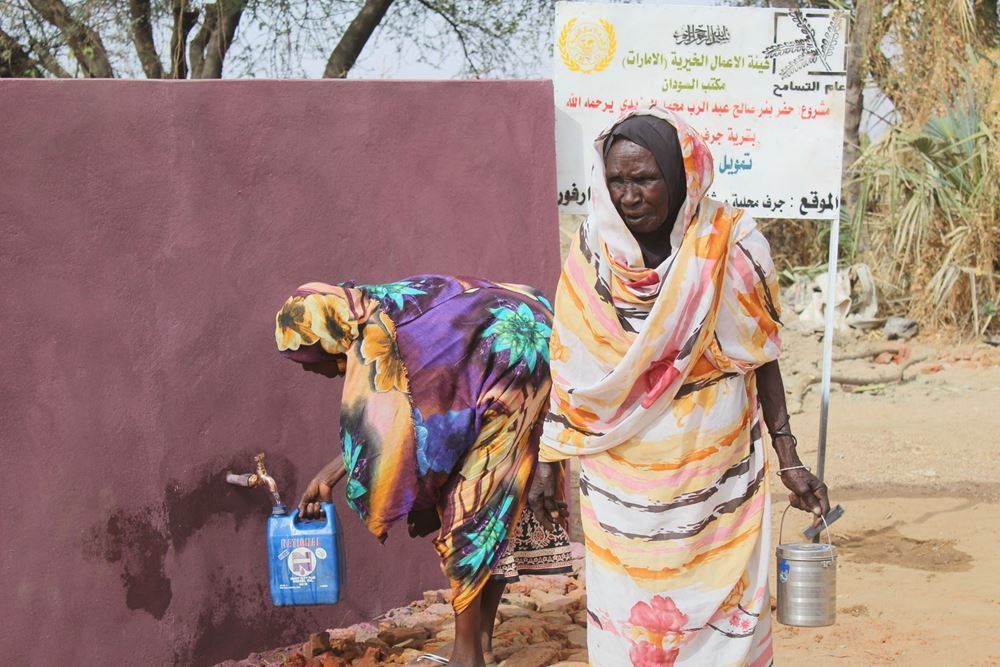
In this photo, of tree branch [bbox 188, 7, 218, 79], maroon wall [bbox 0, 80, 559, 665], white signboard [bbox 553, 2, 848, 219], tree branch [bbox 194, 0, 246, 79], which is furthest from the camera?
tree branch [bbox 188, 7, 218, 79]

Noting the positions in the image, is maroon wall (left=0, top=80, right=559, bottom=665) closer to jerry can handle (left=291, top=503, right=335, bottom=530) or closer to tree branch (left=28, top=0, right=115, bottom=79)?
jerry can handle (left=291, top=503, right=335, bottom=530)

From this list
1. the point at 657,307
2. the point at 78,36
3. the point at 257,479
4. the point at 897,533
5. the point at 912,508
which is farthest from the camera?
the point at 78,36

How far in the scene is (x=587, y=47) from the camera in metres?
5.45

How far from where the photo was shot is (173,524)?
14.5ft

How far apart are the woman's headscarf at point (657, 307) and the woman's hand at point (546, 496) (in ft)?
3.51

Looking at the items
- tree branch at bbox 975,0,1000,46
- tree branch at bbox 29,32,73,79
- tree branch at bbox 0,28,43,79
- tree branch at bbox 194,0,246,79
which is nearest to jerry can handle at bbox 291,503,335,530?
tree branch at bbox 194,0,246,79

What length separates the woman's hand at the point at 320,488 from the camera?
4.16 metres

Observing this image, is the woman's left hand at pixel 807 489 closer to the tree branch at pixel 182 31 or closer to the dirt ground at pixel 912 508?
the dirt ground at pixel 912 508

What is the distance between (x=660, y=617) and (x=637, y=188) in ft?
3.56

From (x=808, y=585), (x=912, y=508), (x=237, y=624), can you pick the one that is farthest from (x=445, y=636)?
(x=912, y=508)

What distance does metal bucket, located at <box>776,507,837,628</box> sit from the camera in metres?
3.09

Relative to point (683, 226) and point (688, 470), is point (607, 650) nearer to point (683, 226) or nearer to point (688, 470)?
point (688, 470)

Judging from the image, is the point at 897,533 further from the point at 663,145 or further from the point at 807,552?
the point at 663,145

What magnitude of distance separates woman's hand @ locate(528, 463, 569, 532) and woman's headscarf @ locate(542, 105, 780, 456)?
107 cm
